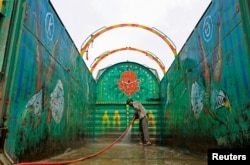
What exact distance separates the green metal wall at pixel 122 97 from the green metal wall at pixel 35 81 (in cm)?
405

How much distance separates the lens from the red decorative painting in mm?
11328

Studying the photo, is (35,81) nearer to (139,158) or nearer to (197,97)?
(139,158)

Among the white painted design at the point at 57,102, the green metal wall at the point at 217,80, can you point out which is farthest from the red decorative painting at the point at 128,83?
the white painted design at the point at 57,102

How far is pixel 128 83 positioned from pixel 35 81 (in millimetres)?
7661

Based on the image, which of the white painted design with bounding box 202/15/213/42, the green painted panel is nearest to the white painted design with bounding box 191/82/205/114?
the white painted design with bounding box 202/15/213/42

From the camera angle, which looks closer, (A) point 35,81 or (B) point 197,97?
(A) point 35,81

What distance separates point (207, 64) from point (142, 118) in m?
3.60

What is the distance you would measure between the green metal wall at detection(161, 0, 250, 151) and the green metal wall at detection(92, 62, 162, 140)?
12.2 ft

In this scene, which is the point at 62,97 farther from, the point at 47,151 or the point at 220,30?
the point at 220,30

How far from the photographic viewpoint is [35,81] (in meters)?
3.89

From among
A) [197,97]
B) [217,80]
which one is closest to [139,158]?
[217,80]

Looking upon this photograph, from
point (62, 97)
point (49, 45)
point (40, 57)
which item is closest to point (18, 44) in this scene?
point (40, 57)

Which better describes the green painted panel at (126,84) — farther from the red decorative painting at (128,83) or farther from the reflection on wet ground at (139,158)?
the reflection on wet ground at (139,158)

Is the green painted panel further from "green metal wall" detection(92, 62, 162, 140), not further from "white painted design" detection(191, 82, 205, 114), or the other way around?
"white painted design" detection(191, 82, 205, 114)
